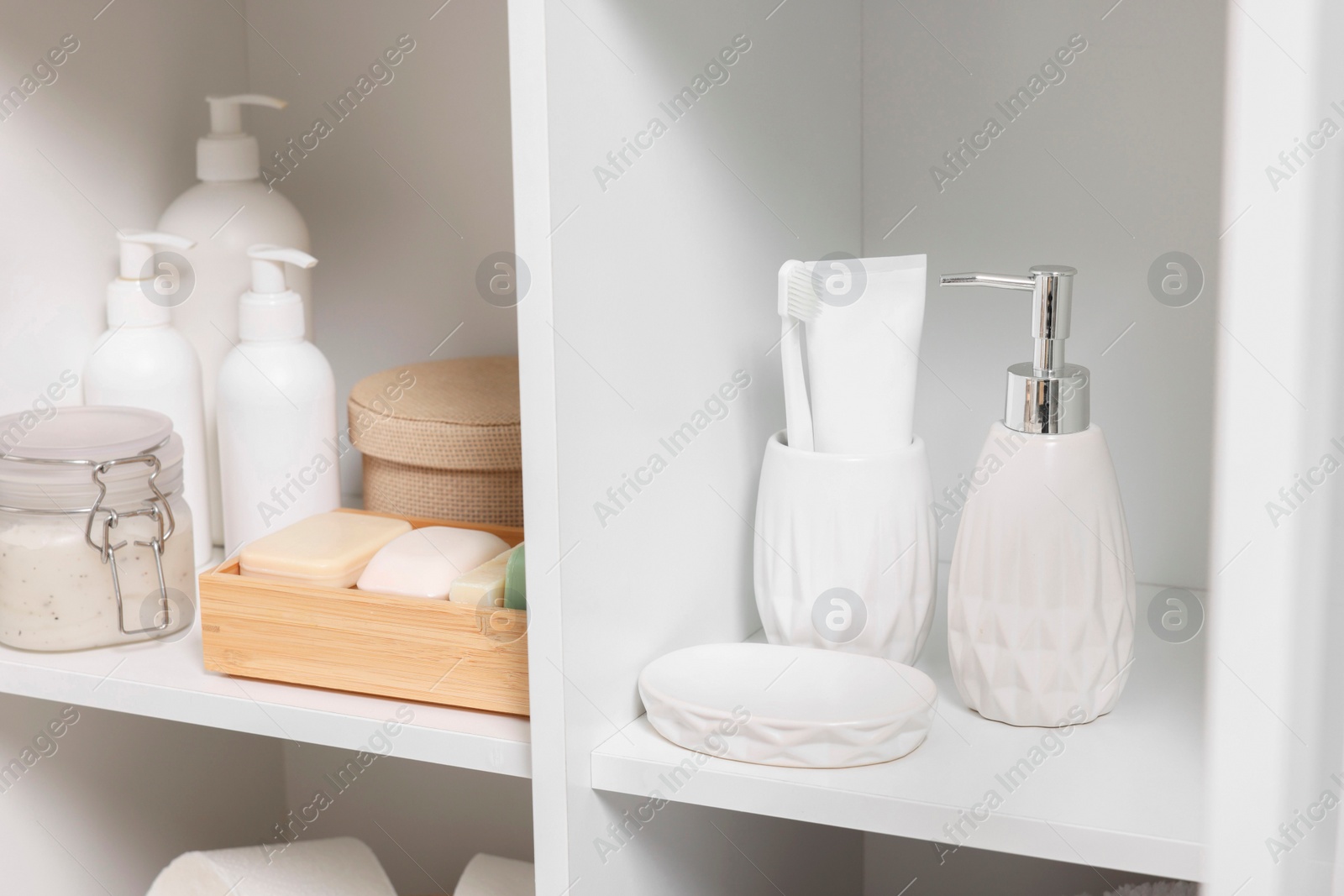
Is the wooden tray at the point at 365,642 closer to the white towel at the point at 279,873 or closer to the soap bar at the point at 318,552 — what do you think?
the soap bar at the point at 318,552

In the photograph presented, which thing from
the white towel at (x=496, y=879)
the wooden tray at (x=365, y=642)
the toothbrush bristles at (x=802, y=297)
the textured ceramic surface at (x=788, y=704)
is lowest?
the white towel at (x=496, y=879)

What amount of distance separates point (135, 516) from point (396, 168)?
30cm

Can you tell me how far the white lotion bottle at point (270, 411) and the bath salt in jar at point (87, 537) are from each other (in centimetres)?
6

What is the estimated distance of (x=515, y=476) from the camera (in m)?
0.64

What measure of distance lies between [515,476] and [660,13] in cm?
26

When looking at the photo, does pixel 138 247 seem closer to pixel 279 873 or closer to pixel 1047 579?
pixel 279 873

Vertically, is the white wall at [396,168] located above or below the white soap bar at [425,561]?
above

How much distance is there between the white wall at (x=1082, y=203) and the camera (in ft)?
2.03

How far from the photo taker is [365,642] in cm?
A: 51

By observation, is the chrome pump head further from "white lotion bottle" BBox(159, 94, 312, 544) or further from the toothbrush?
"white lotion bottle" BBox(159, 94, 312, 544)

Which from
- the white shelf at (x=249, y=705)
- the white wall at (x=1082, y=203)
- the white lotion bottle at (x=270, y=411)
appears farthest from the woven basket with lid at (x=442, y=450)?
the white wall at (x=1082, y=203)

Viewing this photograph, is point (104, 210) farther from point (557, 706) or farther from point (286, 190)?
point (557, 706)

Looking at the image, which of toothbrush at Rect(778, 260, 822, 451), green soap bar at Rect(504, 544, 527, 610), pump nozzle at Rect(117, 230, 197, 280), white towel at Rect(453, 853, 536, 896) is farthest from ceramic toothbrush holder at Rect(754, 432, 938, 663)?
pump nozzle at Rect(117, 230, 197, 280)

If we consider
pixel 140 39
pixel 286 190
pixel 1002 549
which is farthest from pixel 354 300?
pixel 1002 549
